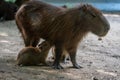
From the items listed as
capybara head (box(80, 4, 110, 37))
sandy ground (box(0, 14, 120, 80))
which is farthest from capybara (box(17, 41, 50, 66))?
capybara head (box(80, 4, 110, 37))

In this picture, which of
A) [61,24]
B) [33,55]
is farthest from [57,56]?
[61,24]

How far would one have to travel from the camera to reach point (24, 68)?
5.85 meters

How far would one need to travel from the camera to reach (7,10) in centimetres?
1323

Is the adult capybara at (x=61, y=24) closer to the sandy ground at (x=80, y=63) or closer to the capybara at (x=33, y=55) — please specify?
the capybara at (x=33, y=55)

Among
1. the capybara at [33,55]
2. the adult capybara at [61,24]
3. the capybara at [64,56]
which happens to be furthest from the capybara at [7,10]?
the capybara at [33,55]

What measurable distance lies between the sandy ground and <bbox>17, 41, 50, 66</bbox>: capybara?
0.52ft

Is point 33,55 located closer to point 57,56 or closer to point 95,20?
point 57,56

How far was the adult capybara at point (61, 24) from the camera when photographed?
19.9ft

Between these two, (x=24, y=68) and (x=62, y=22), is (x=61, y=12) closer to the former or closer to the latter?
(x=62, y=22)

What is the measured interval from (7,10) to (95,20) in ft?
24.5

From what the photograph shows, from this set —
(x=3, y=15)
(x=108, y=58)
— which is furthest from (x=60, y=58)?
(x=3, y=15)

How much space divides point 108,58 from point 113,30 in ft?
15.3

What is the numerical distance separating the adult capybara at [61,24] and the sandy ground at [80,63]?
387mm

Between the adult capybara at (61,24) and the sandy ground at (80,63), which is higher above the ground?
the adult capybara at (61,24)
